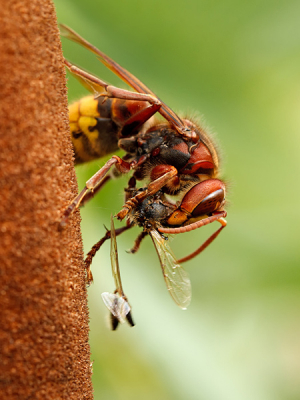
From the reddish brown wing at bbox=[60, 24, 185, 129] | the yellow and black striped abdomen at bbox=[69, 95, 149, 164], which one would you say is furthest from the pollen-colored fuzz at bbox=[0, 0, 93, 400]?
the yellow and black striped abdomen at bbox=[69, 95, 149, 164]

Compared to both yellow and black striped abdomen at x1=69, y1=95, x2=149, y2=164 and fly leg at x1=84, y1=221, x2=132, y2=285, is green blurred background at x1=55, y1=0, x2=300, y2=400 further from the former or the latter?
fly leg at x1=84, y1=221, x2=132, y2=285

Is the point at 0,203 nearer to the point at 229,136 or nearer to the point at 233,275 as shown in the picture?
the point at 233,275

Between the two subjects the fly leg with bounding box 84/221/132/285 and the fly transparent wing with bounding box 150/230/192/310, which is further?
the fly transparent wing with bounding box 150/230/192/310

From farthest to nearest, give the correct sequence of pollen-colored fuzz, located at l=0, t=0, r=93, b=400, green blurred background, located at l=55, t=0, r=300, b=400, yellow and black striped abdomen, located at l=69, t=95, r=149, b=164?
green blurred background, located at l=55, t=0, r=300, b=400 < yellow and black striped abdomen, located at l=69, t=95, r=149, b=164 < pollen-colored fuzz, located at l=0, t=0, r=93, b=400

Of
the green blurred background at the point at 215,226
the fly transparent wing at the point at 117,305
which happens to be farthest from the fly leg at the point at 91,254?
the green blurred background at the point at 215,226

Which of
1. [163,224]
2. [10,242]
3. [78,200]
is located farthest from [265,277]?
[10,242]

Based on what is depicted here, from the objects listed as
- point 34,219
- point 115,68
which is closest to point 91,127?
point 115,68
